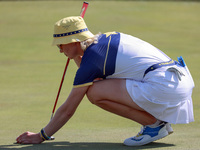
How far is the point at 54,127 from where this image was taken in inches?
139

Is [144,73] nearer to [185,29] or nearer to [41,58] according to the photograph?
[41,58]

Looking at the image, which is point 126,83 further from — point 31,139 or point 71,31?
point 31,139

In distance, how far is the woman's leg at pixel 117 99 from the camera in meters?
3.51

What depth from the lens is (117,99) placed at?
3533mm

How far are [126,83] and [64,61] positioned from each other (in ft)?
16.2

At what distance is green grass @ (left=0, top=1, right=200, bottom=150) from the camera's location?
3.83 meters

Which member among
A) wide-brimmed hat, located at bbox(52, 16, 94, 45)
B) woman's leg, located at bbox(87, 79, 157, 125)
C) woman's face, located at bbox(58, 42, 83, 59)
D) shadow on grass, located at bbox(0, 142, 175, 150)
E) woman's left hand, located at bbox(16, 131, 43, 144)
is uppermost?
wide-brimmed hat, located at bbox(52, 16, 94, 45)

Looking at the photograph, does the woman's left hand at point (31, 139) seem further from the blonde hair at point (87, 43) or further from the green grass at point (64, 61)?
the blonde hair at point (87, 43)

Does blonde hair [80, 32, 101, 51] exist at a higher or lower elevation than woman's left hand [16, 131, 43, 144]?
higher

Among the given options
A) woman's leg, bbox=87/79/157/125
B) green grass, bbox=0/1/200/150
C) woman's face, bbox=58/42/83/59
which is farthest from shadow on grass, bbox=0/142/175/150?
woman's face, bbox=58/42/83/59

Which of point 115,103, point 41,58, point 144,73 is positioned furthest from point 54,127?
point 41,58

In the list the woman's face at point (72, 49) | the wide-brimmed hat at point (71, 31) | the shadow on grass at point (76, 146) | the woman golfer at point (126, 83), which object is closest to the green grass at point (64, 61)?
the shadow on grass at point (76, 146)

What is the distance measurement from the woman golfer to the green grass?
0.56 feet

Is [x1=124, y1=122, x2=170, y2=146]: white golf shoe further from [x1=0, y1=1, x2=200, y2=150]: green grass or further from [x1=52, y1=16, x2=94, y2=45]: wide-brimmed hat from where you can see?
[x1=52, y1=16, x2=94, y2=45]: wide-brimmed hat
